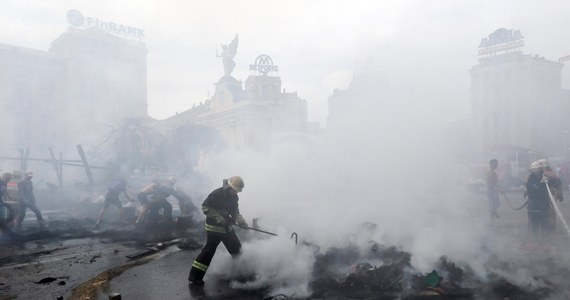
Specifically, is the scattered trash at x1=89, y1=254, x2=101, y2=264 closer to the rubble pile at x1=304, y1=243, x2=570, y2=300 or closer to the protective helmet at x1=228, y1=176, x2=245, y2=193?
the protective helmet at x1=228, y1=176, x2=245, y2=193

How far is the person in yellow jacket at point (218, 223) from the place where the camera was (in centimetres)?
563

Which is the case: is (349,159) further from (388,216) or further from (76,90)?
(76,90)

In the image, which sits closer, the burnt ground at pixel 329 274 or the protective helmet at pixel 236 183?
the burnt ground at pixel 329 274

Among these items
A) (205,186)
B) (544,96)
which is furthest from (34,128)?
(544,96)

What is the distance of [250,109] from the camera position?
37094 mm

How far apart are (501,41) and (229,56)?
92.4ft

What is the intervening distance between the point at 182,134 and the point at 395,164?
828 inches

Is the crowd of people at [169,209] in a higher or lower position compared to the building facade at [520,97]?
lower

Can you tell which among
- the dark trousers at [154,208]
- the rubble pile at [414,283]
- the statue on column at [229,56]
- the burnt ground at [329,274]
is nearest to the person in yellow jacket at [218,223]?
the burnt ground at [329,274]

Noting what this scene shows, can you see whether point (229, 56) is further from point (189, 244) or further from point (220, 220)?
point (220, 220)

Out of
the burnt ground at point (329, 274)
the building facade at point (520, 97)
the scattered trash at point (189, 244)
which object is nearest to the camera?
the burnt ground at point (329, 274)

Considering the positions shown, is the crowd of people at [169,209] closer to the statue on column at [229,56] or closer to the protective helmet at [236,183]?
the protective helmet at [236,183]

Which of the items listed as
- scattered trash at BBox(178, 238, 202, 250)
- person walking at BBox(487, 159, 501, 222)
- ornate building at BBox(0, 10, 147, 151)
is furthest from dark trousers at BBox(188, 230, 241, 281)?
ornate building at BBox(0, 10, 147, 151)

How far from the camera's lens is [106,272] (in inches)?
254
